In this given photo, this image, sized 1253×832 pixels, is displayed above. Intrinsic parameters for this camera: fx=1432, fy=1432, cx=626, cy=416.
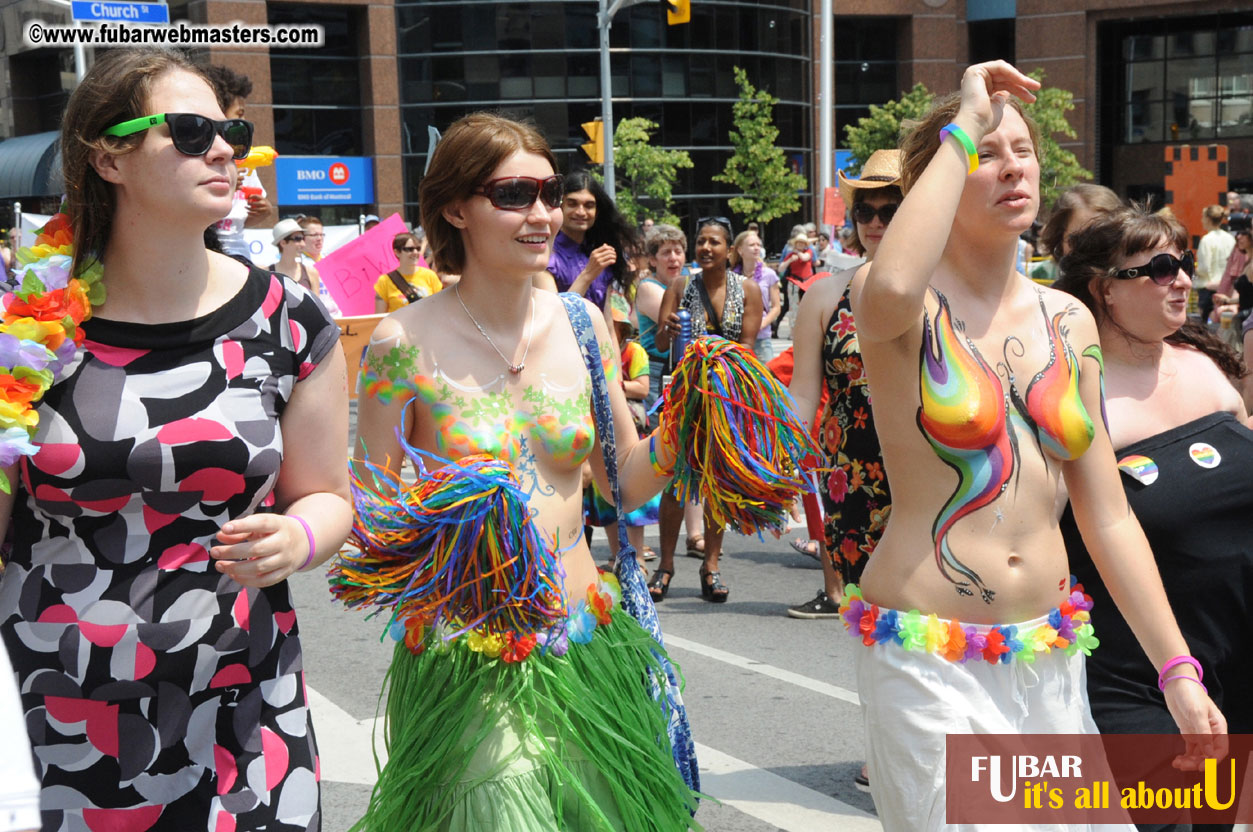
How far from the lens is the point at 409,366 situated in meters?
3.23

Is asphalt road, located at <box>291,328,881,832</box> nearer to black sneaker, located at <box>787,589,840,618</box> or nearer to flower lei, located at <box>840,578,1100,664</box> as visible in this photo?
black sneaker, located at <box>787,589,840,618</box>

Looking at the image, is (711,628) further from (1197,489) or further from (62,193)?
(62,193)

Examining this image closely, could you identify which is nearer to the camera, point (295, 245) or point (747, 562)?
point (747, 562)

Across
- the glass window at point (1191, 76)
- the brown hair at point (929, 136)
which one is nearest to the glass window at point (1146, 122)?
the glass window at point (1191, 76)

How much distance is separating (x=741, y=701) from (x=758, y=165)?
36.7 metres

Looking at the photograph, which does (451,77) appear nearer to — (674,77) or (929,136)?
(674,77)

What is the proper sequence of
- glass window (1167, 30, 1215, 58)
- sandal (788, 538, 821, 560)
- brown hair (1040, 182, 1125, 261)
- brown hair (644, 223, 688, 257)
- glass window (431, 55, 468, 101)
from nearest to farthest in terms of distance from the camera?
brown hair (1040, 182, 1125, 261) → sandal (788, 538, 821, 560) → brown hair (644, 223, 688, 257) → glass window (431, 55, 468, 101) → glass window (1167, 30, 1215, 58)

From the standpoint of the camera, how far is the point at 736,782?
16.4 ft

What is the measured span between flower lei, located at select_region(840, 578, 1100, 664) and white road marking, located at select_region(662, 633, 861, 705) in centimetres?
288

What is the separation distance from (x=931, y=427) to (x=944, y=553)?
0.84 ft

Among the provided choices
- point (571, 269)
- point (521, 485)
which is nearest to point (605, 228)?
point (571, 269)

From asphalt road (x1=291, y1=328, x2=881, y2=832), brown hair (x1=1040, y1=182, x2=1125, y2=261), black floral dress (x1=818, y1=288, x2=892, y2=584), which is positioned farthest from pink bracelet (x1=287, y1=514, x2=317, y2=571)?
brown hair (x1=1040, y1=182, x2=1125, y2=261)

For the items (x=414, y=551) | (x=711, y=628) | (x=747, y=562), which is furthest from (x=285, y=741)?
(x=747, y=562)

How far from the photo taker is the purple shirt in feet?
24.0
